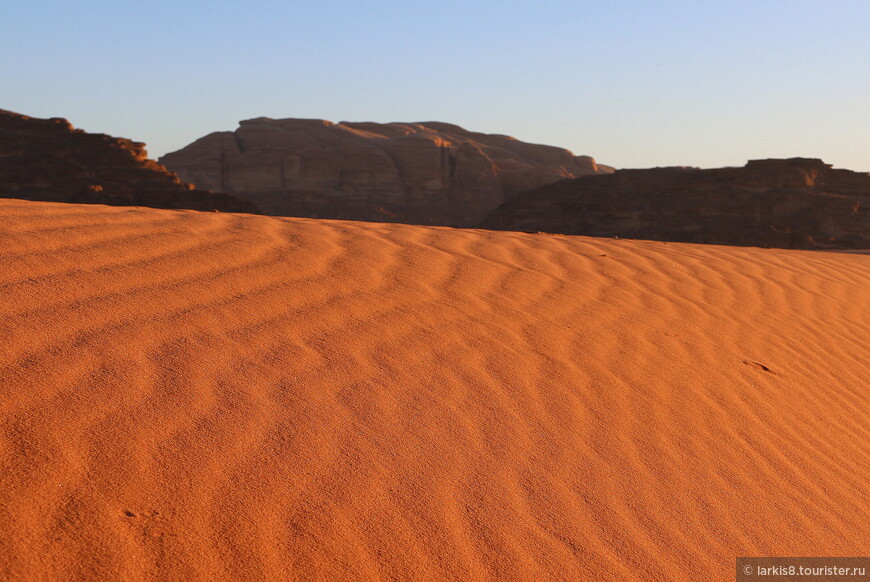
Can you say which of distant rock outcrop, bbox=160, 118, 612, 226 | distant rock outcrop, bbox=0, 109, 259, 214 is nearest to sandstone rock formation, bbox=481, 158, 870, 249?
distant rock outcrop, bbox=160, 118, 612, 226

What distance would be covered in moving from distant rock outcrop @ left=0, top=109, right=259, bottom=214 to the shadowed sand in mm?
20242

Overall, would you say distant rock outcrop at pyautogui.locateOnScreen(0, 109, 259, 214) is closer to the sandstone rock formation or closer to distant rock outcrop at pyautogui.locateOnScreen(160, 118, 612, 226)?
the sandstone rock formation

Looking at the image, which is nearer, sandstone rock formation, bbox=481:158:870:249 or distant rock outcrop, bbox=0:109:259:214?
distant rock outcrop, bbox=0:109:259:214

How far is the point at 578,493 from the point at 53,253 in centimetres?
223

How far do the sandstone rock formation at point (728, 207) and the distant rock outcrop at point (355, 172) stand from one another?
11.1 meters

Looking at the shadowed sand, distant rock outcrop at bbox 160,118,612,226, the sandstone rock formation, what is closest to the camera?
the shadowed sand

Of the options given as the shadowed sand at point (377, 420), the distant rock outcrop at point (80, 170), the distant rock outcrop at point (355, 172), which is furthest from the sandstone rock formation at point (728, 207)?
the shadowed sand at point (377, 420)

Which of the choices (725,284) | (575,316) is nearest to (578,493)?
(575,316)

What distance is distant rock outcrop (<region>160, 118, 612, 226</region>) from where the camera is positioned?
41500 millimetres

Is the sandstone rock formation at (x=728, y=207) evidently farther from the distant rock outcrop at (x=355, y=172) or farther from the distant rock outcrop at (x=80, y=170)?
the distant rock outcrop at (x=80, y=170)

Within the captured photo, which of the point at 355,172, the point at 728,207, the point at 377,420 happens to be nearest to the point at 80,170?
the point at 355,172

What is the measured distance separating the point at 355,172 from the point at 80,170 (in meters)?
19.4

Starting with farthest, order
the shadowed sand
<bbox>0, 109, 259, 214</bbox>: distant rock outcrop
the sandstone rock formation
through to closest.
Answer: the sandstone rock formation
<bbox>0, 109, 259, 214</bbox>: distant rock outcrop
the shadowed sand

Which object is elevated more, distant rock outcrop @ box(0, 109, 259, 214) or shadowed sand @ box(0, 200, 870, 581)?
distant rock outcrop @ box(0, 109, 259, 214)
